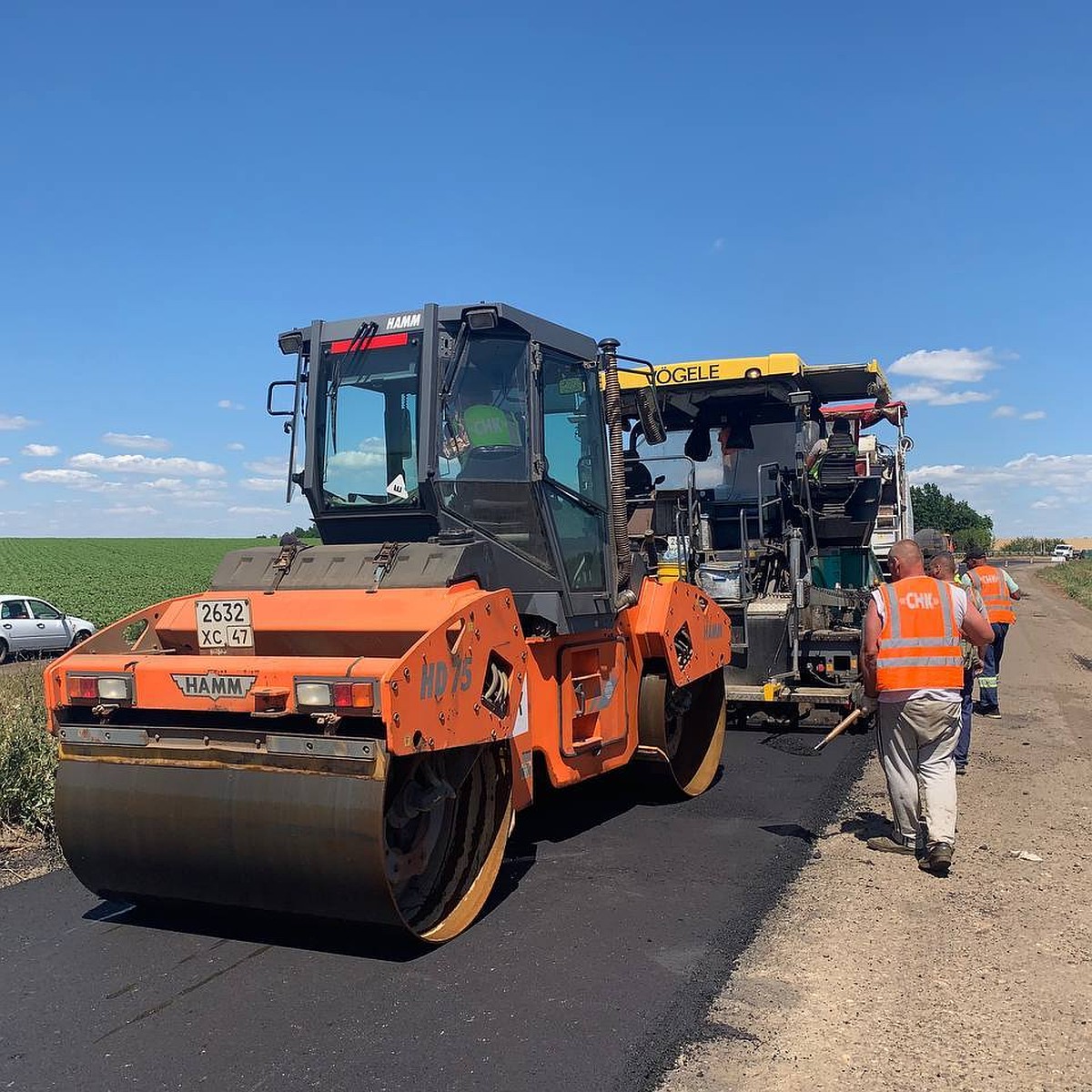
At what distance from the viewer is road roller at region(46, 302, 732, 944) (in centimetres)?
408

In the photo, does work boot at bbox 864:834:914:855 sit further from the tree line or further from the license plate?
the tree line

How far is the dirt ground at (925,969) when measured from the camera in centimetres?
340

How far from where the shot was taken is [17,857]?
5.89 meters

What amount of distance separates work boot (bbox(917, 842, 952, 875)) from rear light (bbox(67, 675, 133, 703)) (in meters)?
3.84

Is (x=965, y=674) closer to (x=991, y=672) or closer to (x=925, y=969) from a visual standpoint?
(x=991, y=672)

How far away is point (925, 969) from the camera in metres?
4.20

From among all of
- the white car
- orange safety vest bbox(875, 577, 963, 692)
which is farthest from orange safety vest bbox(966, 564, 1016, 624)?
the white car

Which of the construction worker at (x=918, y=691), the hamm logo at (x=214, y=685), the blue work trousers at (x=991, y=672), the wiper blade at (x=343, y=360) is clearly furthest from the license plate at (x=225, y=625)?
the blue work trousers at (x=991, y=672)

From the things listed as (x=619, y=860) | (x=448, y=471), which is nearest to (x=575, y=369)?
(x=448, y=471)

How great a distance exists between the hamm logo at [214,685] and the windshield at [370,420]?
4.45 ft

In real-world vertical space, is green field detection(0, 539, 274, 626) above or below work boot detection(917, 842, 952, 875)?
above

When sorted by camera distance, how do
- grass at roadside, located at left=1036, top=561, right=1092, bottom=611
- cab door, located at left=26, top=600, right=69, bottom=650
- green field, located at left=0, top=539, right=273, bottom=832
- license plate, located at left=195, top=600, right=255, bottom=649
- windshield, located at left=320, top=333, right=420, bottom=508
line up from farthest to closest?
grass at roadside, located at left=1036, top=561, right=1092, bottom=611
cab door, located at left=26, top=600, right=69, bottom=650
green field, located at left=0, top=539, right=273, bottom=832
windshield, located at left=320, top=333, right=420, bottom=508
license plate, located at left=195, top=600, right=255, bottom=649

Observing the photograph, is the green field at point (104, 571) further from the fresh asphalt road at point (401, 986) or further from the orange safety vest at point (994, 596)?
the fresh asphalt road at point (401, 986)

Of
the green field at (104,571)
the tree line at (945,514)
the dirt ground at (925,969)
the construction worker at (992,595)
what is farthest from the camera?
the tree line at (945,514)
